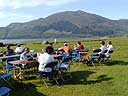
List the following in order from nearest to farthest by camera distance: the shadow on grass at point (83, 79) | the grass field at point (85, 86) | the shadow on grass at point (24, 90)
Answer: the grass field at point (85, 86), the shadow on grass at point (24, 90), the shadow on grass at point (83, 79)

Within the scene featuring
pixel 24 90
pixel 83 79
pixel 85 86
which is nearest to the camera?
pixel 24 90

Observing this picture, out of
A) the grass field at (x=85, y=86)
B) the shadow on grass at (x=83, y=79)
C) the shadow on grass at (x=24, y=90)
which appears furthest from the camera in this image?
the shadow on grass at (x=83, y=79)

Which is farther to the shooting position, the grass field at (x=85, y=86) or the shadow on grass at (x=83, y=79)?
the shadow on grass at (x=83, y=79)

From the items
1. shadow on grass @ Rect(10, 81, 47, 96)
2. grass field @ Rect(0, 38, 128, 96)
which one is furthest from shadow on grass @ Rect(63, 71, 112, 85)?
shadow on grass @ Rect(10, 81, 47, 96)

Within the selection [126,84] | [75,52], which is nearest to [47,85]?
[126,84]

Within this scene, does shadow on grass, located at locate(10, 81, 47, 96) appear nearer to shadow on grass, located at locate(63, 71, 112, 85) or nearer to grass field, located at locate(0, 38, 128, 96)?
grass field, located at locate(0, 38, 128, 96)

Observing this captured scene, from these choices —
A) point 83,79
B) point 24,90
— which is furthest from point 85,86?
point 24,90

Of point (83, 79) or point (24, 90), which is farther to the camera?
point (83, 79)

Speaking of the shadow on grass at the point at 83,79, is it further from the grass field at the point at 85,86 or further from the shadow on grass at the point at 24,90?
the shadow on grass at the point at 24,90

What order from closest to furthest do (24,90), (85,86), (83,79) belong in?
1. (24,90)
2. (85,86)
3. (83,79)

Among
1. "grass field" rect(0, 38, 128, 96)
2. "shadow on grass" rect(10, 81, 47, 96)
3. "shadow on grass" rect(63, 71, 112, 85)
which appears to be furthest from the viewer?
"shadow on grass" rect(63, 71, 112, 85)

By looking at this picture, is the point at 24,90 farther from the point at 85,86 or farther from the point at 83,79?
the point at 83,79

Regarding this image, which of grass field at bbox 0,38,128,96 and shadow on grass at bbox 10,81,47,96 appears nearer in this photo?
grass field at bbox 0,38,128,96

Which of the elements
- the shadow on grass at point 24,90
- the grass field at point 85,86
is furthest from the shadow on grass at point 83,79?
the shadow on grass at point 24,90
